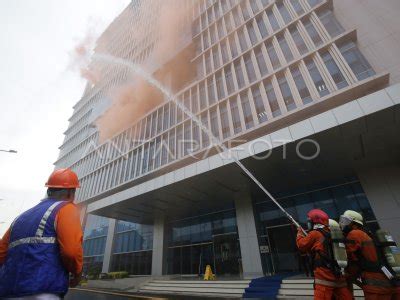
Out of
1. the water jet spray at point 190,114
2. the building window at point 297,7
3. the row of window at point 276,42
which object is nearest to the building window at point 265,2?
the row of window at point 276,42

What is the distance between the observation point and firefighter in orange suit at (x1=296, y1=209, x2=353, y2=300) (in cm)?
343

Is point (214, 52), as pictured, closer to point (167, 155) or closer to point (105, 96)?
point (167, 155)

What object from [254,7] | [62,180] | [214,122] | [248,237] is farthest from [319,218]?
[254,7]

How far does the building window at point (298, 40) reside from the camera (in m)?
16.5

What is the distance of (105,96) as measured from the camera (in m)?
41.3

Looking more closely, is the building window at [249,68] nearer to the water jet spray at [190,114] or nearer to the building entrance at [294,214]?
the water jet spray at [190,114]

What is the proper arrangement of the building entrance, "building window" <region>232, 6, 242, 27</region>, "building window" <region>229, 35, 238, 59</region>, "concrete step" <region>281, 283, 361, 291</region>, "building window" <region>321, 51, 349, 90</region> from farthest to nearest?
"building window" <region>232, 6, 242, 27</region>
"building window" <region>229, 35, 238, 59</region>
"building window" <region>321, 51, 349, 90</region>
the building entrance
"concrete step" <region>281, 283, 361, 291</region>

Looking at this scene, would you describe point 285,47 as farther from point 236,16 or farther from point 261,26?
point 236,16

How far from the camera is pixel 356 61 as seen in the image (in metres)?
14.0

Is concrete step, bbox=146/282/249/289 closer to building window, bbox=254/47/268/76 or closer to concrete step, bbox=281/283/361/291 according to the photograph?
concrete step, bbox=281/283/361/291

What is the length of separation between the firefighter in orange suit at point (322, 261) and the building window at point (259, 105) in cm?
1306

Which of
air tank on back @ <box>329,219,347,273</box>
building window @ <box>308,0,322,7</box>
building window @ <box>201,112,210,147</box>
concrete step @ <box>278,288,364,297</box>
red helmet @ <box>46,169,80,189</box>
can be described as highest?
building window @ <box>308,0,322,7</box>

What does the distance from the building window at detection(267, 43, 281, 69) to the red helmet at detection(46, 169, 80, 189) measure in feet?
59.4

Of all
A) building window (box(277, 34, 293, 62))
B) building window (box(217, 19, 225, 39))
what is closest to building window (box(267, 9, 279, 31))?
building window (box(277, 34, 293, 62))
